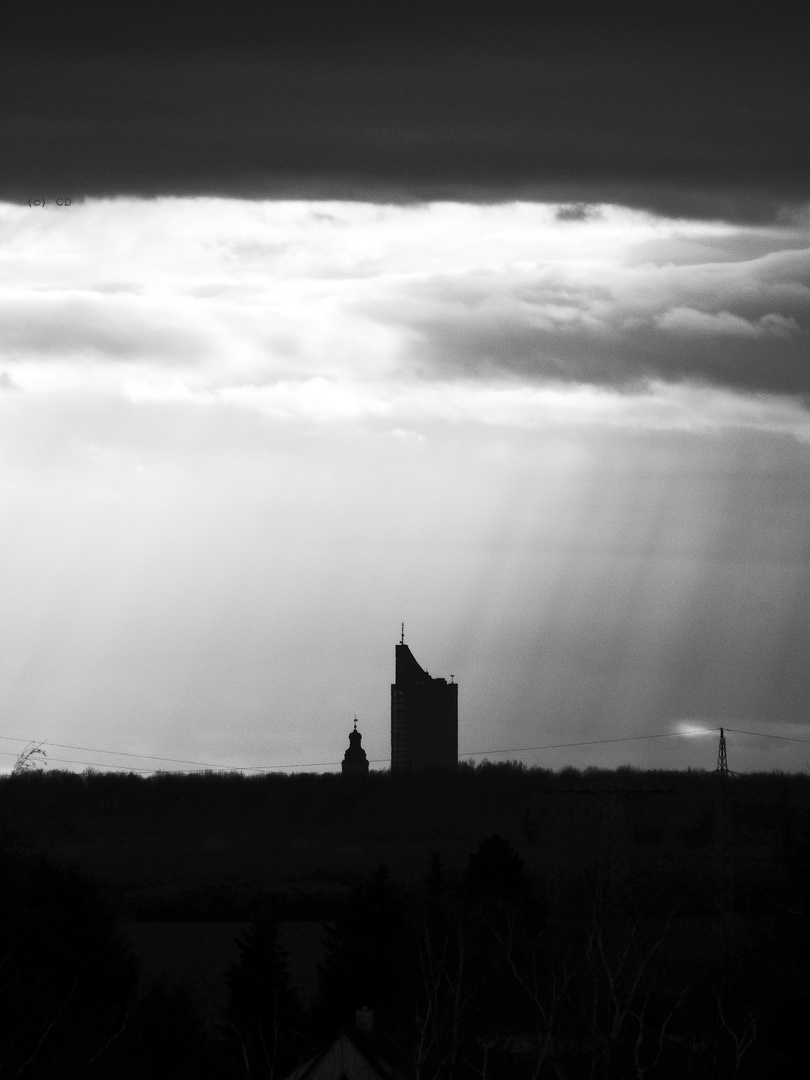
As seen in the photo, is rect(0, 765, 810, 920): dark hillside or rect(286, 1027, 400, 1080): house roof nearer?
rect(286, 1027, 400, 1080): house roof

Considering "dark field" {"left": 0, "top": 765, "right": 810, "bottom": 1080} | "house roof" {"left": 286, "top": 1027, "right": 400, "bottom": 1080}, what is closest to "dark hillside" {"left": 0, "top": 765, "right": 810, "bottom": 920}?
"dark field" {"left": 0, "top": 765, "right": 810, "bottom": 1080}

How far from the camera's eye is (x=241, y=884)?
362ft

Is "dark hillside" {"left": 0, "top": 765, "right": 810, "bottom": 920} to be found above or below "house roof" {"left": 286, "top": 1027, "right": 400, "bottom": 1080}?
above

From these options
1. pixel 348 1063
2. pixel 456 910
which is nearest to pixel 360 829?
pixel 456 910

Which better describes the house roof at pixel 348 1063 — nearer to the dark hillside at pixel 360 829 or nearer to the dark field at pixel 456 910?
the dark field at pixel 456 910

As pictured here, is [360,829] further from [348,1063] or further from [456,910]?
[348,1063]

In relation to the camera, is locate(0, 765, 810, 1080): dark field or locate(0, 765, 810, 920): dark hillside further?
locate(0, 765, 810, 920): dark hillside

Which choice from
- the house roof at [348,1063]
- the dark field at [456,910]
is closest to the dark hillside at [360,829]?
the dark field at [456,910]

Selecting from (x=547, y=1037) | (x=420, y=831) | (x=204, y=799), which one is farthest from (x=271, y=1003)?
(x=204, y=799)

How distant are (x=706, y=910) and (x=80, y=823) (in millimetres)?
86275

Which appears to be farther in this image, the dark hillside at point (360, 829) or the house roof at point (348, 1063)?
the dark hillside at point (360, 829)

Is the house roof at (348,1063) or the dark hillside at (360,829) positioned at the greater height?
the dark hillside at (360,829)

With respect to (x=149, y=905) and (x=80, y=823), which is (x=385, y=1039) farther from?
(x=80, y=823)

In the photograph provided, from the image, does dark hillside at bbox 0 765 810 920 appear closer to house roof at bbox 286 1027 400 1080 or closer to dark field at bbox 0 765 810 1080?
dark field at bbox 0 765 810 1080
